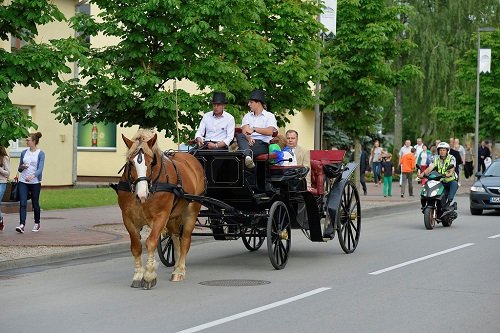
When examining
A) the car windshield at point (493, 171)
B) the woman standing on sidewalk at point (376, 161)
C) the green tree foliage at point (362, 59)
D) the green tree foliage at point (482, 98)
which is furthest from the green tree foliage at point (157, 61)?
the green tree foliage at point (482, 98)

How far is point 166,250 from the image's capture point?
14.3 metres

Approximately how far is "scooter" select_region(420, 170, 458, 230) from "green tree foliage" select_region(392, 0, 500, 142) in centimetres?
2758

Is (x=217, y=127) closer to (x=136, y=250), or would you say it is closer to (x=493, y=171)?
(x=136, y=250)

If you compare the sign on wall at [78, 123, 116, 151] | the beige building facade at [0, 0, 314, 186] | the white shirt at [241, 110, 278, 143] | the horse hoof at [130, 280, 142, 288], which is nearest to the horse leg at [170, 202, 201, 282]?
the horse hoof at [130, 280, 142, 288]

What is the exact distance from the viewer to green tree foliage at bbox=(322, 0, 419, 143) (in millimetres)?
Result: 30188

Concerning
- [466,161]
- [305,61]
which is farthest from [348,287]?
[466,161]

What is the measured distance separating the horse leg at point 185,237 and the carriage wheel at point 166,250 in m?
0.92

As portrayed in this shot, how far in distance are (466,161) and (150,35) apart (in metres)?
32.2

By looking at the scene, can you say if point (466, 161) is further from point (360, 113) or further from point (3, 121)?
point (3, 121)

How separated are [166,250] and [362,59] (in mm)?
17205

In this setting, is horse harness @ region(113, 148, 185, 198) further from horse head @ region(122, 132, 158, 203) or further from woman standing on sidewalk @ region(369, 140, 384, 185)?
woman standing on sidewalk @ region(369, 140, 384, 185)

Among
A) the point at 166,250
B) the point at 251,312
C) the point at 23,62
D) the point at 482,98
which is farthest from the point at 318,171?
the point at 482,98

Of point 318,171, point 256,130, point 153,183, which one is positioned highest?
point 256,130

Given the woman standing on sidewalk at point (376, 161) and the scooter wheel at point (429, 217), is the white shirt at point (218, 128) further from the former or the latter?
the woman standing on sidewalk at point (376, 161)
